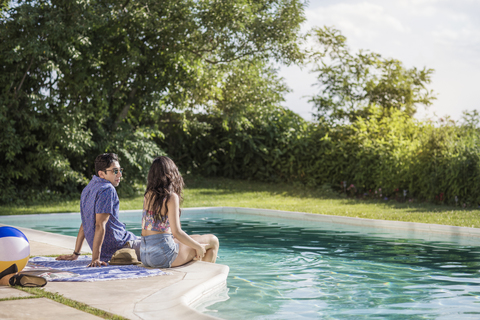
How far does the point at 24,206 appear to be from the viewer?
13.7 m

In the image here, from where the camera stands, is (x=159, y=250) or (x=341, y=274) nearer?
(x=159, y=250)

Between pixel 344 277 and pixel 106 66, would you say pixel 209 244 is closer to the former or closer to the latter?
pixel 344 277

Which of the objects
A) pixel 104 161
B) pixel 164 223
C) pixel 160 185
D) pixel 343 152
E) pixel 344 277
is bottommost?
pixel 344 277

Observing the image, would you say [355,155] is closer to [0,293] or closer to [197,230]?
[197,230]

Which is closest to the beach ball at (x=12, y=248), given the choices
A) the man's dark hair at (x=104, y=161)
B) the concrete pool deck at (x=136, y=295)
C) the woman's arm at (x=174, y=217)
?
the concrete pool deck at (x=136, y=295)

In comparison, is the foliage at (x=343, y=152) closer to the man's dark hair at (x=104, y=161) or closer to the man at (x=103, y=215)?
the man at (x=103, y=215)

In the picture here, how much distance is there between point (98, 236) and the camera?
17.1 feet

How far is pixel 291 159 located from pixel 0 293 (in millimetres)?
15539

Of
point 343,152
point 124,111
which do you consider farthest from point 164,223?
point 343,152

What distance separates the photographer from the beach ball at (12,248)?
448 cm

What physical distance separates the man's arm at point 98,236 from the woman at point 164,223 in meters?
0.41

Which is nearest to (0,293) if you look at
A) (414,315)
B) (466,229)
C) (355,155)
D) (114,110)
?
(414,315)

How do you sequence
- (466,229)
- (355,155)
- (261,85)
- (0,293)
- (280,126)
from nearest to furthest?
(0,293), (466,229), (355,155), (261,85), (280,126)

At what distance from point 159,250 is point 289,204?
960 cm
